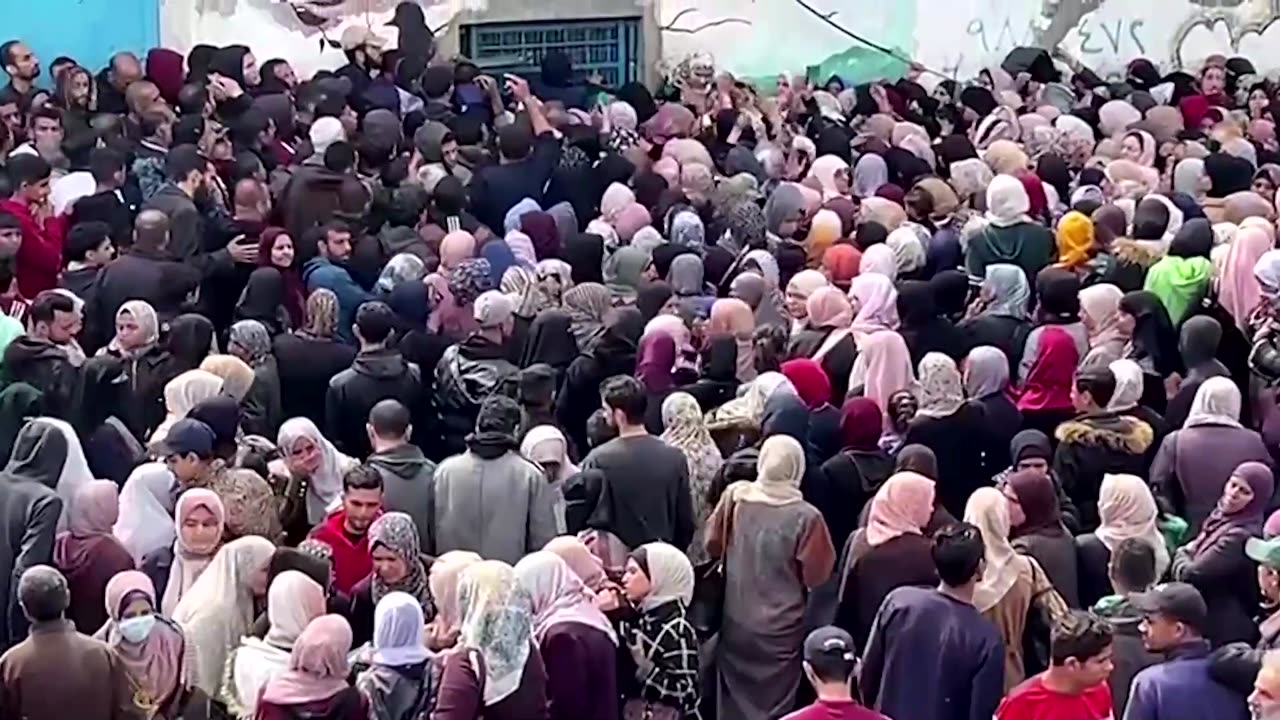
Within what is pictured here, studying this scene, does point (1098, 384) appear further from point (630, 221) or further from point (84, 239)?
point (84, 239)

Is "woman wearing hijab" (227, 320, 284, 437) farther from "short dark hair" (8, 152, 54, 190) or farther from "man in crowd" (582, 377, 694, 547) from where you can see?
"short dark hair" (8, 152, 54, 190)

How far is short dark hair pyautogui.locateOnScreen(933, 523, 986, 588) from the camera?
285 inches

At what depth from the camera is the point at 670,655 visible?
7.60 m

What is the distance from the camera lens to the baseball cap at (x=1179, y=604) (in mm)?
6754

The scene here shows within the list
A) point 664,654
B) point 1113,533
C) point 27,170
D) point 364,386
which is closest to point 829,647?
point 664,654

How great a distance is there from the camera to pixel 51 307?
9398 mm

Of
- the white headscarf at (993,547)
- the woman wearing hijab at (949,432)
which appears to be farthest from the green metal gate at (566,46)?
the white headscarf at (993,547)

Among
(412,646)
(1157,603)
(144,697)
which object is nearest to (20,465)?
(144,697)

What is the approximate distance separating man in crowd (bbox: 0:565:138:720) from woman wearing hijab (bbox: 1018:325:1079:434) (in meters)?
4.30

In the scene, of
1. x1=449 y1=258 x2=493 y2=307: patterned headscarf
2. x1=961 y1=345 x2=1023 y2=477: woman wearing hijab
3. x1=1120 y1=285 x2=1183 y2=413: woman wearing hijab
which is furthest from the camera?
x1=449 y1=258 x2=493 y2=307: patterned headscarf

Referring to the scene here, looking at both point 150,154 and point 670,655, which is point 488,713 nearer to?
point 670,655

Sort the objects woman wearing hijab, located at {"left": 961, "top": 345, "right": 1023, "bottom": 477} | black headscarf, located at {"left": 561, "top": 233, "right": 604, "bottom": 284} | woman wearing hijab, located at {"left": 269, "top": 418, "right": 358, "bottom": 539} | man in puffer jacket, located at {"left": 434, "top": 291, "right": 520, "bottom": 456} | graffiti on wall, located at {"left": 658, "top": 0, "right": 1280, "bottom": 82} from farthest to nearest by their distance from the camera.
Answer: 1. graffiti on wall, located at {"left": 658, "top": 0, "right": 1280, "bottom": 82}
2. black headscarf, located at {"left": 561, "top": 233, "right": 604, "bottom": 284}
3. man in puffer jacket, located at {"left": 434, "top": 291, "right": 520, "bottom": 456}
4. woman wearing hijab, located at {"left": 961, "top": 345, "right": 1023, "bottom": 477}
5. woman wearing hijab, located at {"left": 269, "top": 418, "right": 358, "bottom": 539}

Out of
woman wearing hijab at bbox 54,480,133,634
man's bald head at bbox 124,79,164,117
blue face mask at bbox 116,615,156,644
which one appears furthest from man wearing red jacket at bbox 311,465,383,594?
man's bald head at bbox 124,79,164,117

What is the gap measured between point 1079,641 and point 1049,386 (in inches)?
132
